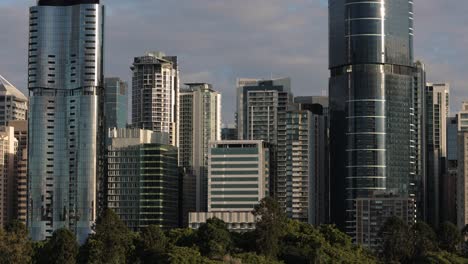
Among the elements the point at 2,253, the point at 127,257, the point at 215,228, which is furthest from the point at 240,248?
the point at 2,253

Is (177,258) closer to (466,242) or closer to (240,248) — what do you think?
(240,248)

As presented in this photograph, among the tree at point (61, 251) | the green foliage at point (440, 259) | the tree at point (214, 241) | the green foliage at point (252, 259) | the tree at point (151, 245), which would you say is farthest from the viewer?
the green foliage at point (440, 259)

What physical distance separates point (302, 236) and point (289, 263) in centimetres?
600

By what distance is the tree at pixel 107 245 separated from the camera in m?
111

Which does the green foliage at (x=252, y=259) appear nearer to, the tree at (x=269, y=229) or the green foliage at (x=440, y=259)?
the tree at (x=269, y=229)

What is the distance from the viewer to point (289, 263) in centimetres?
12106

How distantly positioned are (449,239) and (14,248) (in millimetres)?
59769

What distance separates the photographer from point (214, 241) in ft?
389

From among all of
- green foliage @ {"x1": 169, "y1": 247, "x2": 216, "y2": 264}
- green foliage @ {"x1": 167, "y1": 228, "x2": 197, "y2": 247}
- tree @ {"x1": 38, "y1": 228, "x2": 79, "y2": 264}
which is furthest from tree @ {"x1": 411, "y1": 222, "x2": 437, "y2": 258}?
tree @ {"x1": 38, "y1": 228, "x2": 79, "y2": 264}

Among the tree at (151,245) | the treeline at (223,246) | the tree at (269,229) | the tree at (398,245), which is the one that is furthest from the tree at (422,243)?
the tree at (151,245)

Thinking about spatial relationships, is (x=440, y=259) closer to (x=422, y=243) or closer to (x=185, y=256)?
(x=422, y=243)

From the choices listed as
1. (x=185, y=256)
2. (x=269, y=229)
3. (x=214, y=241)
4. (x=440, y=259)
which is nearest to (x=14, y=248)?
(x=185, y=256)

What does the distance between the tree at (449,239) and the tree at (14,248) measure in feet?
182

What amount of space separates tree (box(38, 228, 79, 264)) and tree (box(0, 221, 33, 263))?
1626 mm
